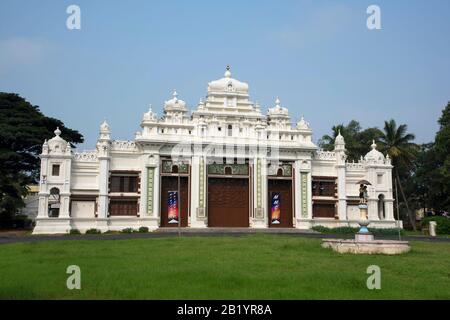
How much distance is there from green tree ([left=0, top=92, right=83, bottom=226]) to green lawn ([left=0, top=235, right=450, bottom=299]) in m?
28.3

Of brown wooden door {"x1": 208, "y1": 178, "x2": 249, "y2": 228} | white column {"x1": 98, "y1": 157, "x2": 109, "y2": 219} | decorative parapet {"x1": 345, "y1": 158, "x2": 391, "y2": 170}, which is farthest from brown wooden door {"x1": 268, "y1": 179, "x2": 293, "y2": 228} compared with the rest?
white column {"x1": 98, "y1": 157, "x2": 109, "y2": 219}

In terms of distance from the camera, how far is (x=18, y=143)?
52125mm

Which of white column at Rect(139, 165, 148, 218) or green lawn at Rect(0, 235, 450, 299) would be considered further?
white column at Rect(139, 165, 148, 218)

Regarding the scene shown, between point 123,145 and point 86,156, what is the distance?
3426mm

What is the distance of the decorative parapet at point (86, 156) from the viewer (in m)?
45.0

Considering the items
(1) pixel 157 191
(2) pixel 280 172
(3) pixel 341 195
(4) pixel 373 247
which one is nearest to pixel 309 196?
(3) pixel 341 195

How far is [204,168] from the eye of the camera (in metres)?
46.4

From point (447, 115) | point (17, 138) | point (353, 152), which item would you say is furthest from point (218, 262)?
point (353, 152)

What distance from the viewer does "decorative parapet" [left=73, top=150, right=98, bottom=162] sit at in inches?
1773

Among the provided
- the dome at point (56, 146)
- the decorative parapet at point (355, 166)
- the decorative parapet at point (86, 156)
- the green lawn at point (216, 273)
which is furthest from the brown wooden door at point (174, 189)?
the green lawn at point (216, 273)

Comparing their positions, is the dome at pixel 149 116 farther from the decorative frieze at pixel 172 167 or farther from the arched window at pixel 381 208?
the arched window at pixel 381 208

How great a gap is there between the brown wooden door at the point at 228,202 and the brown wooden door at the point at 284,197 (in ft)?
8.16

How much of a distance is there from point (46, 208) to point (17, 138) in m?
11.8

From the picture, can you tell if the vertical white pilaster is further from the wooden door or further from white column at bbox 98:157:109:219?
the wooden door
